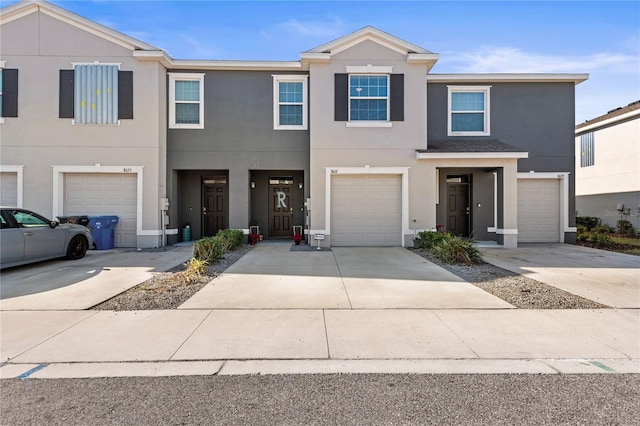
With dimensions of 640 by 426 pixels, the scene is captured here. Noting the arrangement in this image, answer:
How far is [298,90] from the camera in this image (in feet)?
42.8

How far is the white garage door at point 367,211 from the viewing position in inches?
484

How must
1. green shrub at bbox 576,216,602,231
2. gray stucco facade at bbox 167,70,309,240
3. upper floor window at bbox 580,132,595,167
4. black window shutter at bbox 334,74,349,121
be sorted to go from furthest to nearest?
1. upper floor window at bbox 580,132,595,167
2. green shrub at bbox 576,216,602,231
3. gray stucco facade at bbox 167,70,309,240
4. black window shutter at bbox 334,74,349,121

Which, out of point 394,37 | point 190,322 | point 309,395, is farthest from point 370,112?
point 309,395

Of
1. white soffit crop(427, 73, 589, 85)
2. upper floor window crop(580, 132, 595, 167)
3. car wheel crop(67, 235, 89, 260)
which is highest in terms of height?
white soffit crop(427, 73, 589, 85)

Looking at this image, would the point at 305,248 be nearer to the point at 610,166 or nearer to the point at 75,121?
the point at 75,121

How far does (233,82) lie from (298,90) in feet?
7.92

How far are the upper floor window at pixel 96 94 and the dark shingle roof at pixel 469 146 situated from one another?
10400 millimetres

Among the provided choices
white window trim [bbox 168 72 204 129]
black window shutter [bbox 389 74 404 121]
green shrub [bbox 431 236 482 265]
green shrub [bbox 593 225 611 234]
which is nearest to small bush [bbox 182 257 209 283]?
green shrub [bbox 431 236 482 265]

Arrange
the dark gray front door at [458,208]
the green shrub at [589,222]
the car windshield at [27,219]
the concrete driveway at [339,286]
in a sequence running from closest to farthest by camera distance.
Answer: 1. the concrete driveway at [339,286]
2. the car windshield at [27,219]
3. the dark gray front door at [458,208]
4. the green shrub at [589,222]

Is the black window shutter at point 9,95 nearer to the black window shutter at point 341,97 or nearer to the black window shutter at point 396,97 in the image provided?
the black window shutter at point 341,97

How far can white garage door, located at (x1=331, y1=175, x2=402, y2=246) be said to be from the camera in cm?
1230

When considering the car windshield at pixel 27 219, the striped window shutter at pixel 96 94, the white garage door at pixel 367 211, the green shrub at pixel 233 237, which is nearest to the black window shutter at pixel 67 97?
the striped window shutter at pixel 96 94

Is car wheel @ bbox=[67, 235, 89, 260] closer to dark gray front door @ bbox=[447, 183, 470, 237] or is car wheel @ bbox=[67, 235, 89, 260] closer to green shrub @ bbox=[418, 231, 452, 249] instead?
green shrub @ bbox=[418, 231, 452, 249]

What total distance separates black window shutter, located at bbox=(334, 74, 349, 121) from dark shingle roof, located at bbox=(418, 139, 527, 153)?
3.01m
